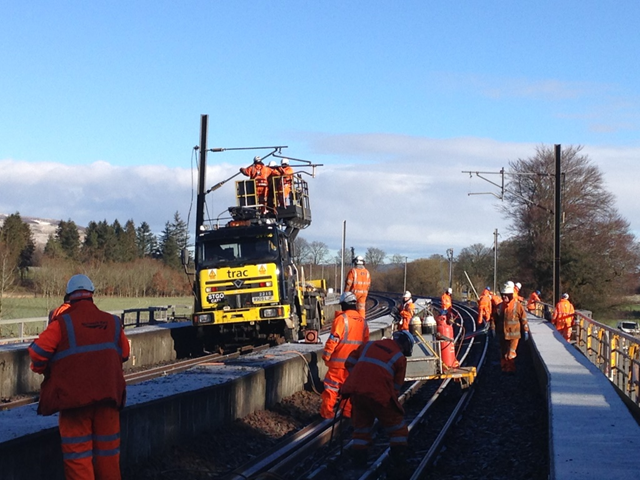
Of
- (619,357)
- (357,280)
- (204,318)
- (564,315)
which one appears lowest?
(619,357)

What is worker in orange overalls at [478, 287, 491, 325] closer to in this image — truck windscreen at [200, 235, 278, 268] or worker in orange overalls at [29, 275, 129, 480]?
truck windscreen at [200, 235, 278, 268]

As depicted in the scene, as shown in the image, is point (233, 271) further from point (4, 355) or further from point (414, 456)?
point (414, 456)

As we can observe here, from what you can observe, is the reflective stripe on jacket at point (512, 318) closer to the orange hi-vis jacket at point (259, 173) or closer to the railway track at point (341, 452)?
the railway track at point (341, 452)

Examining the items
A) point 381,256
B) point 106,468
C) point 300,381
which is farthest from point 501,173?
point 381,256

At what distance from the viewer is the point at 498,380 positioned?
18188 millimetres

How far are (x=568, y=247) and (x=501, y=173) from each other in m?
21.4

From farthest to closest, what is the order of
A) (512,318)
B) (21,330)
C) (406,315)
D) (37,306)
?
(37,306) → (21,330) → (406,315) → (512,318)

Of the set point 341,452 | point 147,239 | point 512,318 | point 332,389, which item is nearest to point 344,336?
point 332,389

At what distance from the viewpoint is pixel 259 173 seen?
69.4ft

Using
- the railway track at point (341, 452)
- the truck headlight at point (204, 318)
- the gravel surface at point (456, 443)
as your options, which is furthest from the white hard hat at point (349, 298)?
the truck headlight at point (204, 318)

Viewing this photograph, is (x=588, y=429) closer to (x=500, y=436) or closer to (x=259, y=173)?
(x=500, y=436)

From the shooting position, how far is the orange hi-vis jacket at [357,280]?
15.0 metres

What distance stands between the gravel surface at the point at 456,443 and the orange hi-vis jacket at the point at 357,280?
2.05 m

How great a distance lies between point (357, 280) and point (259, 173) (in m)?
6.81
